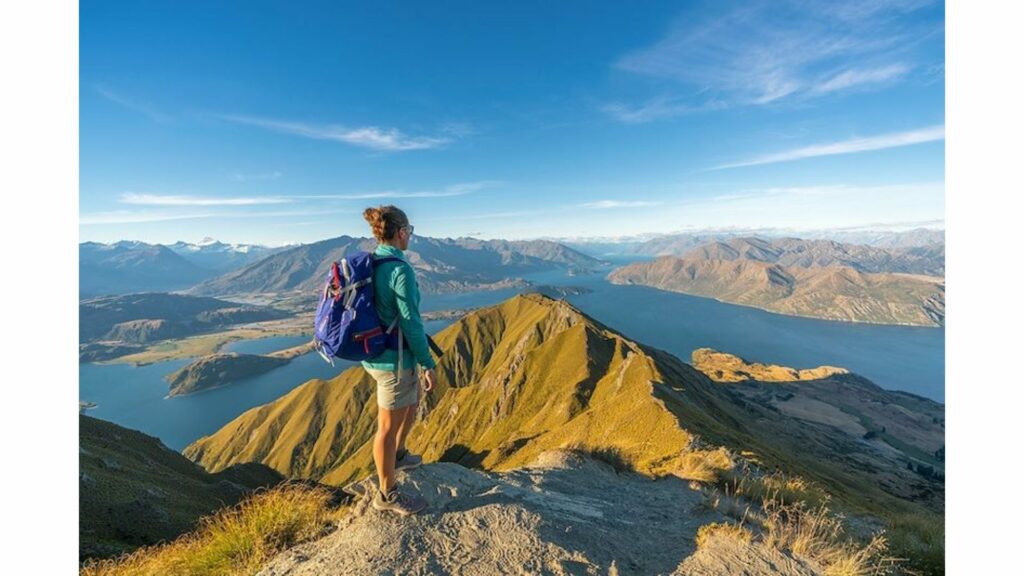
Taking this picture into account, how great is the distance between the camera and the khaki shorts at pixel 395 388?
6.14 meters

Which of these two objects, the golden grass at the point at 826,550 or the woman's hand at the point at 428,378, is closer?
the woman's hand at the point at 428,378

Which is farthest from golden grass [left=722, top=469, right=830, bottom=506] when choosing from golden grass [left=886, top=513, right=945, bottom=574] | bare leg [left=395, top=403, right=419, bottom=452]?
bare leg [left=395, top=403, right=419, bottom=452]

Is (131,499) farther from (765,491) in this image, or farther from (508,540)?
(765,491)

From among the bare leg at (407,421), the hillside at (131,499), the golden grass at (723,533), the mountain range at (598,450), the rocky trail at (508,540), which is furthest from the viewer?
the hillside at (131,499)

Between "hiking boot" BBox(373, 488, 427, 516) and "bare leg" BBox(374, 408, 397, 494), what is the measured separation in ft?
0.41

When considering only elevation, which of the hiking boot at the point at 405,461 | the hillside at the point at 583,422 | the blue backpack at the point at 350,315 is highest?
the blue backpack at the point at 350,315

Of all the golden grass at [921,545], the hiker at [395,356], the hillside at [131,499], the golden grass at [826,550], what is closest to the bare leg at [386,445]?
the hiker at [395,356]

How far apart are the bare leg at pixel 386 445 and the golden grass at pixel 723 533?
5411 millimetres

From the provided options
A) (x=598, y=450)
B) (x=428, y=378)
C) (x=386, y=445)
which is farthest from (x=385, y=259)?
(x=598, y=450)

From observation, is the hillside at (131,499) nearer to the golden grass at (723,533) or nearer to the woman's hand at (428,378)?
the woman's hand at (428,378)

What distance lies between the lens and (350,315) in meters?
5.64

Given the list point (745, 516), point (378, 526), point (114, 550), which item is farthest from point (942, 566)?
point (114, 550)

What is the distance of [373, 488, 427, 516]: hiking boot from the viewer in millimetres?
6707
